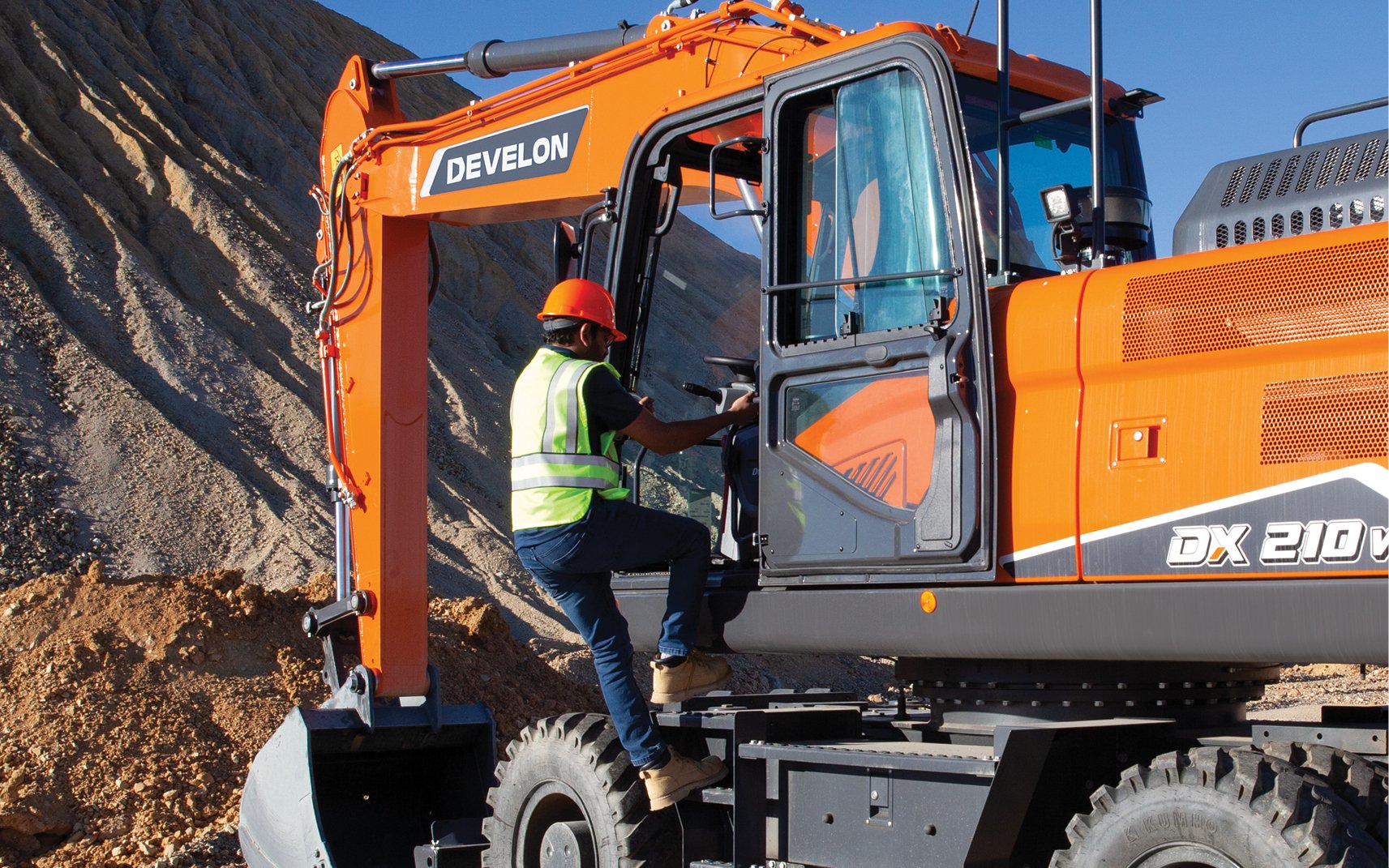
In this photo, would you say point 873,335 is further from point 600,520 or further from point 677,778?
point 677,778

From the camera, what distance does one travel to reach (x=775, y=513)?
4.95 metres

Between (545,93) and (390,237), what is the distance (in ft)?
3.70

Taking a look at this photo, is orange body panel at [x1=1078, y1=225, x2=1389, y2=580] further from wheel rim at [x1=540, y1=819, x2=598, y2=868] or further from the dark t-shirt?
wheel rim at [x1=540, y1=819, x2=598, y2=868]

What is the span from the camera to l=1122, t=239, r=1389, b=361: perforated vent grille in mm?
3627

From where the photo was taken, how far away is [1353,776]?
3.79 meters

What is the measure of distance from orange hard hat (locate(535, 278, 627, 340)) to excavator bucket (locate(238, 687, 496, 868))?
215 cm

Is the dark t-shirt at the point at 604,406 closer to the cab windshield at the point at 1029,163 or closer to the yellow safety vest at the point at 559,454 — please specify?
the yellow safety vest at the point at 559,454

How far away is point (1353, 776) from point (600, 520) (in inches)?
103

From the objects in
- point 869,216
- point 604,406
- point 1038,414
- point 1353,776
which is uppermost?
point 869,216

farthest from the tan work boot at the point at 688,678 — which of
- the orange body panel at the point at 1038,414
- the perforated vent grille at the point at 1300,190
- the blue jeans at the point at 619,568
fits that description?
the perforated vent grille at the point at 1300,190

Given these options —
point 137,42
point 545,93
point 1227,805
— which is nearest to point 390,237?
point 545,93

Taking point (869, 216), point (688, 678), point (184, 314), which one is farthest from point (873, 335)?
point (184, 314)

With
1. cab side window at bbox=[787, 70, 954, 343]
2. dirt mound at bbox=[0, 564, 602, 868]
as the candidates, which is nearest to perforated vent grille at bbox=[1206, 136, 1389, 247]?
cab side window at bbox=[787, 70, 954, 343]

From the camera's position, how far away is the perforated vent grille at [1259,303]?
3.63 m
